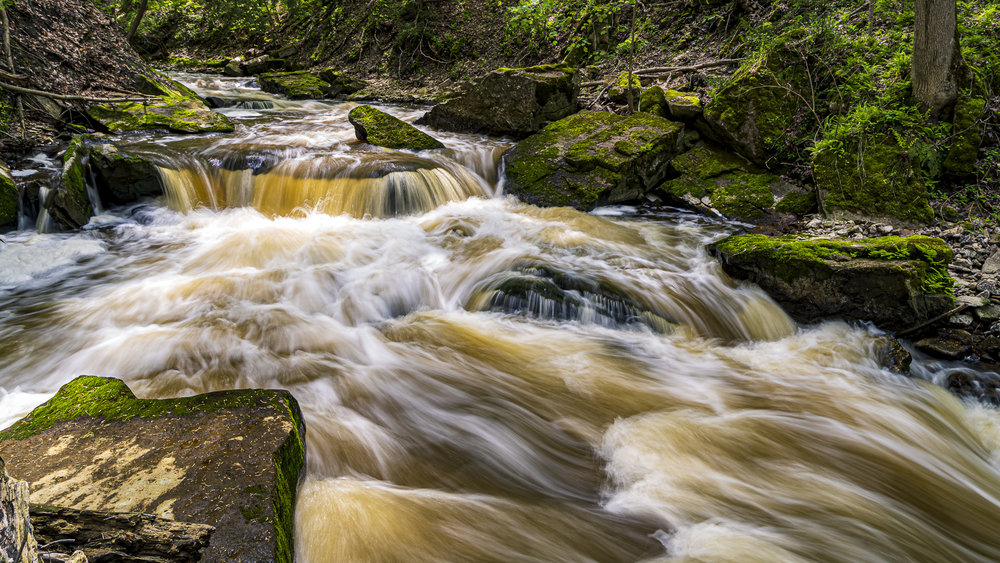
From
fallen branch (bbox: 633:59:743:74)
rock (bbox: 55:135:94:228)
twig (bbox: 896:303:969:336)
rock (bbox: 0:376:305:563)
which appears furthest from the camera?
fallen branch (bbox: 633:59:743:74)

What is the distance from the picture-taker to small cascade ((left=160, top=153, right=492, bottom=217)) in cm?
781

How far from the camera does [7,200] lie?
6.19m

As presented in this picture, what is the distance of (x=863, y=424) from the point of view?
385 cm

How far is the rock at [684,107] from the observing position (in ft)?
28.2

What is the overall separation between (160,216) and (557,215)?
19.7 feet

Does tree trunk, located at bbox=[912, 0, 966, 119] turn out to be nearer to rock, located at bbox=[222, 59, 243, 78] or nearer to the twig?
the twig

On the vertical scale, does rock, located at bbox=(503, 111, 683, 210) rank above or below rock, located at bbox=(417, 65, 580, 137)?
below

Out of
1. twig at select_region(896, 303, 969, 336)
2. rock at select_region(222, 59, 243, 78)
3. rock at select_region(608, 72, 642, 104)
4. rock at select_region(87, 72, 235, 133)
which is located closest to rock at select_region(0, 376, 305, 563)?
twig at select_region(896, 303, 969, 336)

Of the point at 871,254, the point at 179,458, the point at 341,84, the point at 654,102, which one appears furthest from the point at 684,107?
the point at 341,84

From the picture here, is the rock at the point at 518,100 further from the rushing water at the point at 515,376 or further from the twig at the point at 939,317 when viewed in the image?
the twig at the point at 939,317

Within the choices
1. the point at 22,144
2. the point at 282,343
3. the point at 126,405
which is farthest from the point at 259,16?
the point at 126,405

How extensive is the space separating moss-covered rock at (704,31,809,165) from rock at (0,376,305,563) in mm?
7905

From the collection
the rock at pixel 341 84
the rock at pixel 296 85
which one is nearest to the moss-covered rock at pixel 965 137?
the rock at pixel 341 84

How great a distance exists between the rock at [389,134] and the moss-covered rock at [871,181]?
21.7 feet
